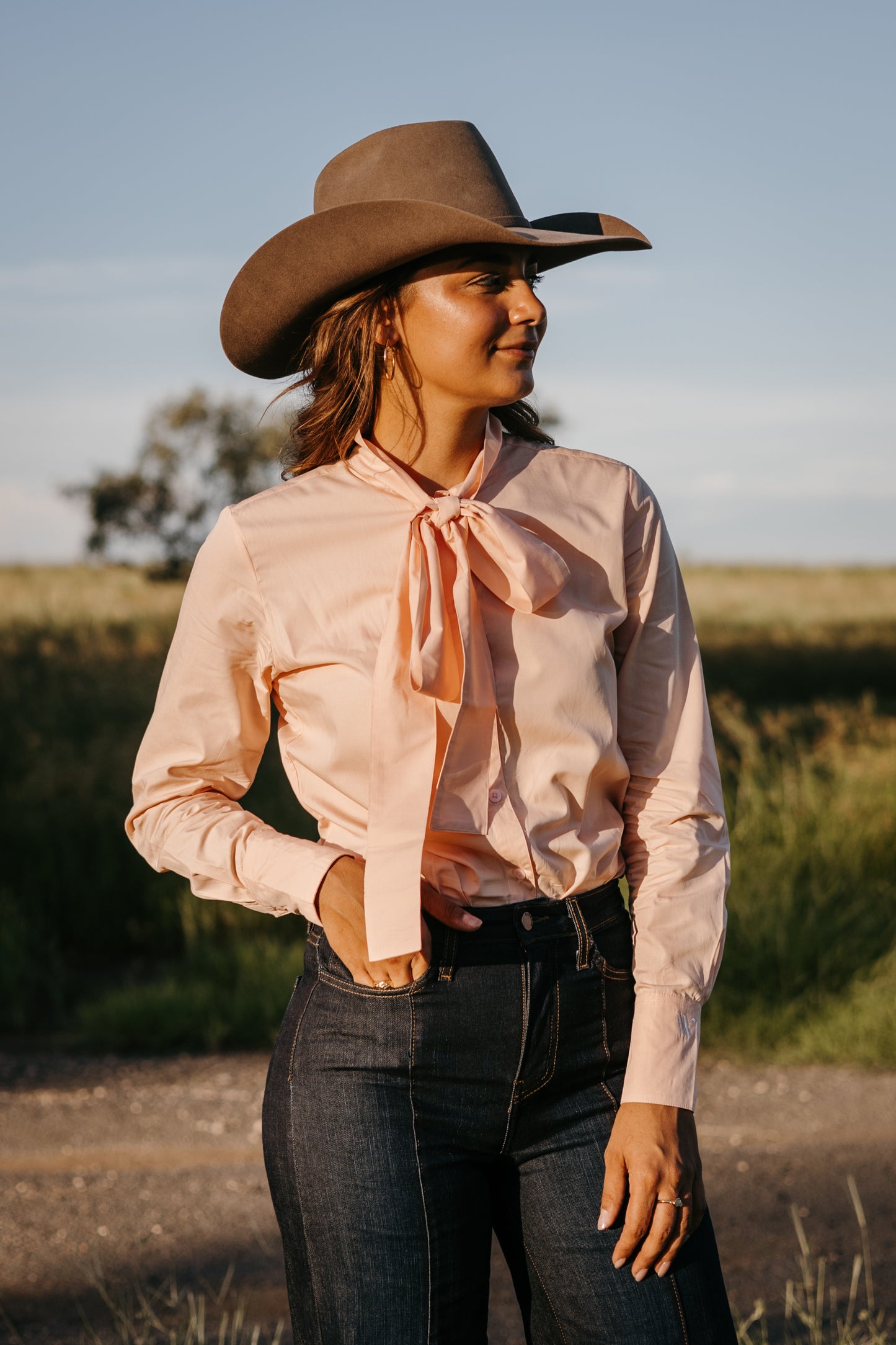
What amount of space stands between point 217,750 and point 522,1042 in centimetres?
56

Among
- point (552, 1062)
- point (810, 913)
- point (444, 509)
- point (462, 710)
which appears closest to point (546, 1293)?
point (552, 1062)

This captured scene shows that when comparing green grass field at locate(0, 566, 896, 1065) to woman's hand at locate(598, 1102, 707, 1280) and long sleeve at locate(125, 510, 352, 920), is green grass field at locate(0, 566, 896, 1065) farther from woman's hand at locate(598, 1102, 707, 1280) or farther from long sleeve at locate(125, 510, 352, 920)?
long sleeve at locate(125, 510, 352, 920)

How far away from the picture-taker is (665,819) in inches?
67.0

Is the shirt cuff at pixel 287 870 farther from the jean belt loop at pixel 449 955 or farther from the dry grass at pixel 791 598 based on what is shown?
the dry grass at pixel 791 598

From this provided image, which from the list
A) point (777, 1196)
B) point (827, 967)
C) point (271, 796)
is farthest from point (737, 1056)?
point (271, 796)

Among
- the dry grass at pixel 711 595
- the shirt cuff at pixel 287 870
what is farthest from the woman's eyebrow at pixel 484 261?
the dry grass at pixel 711 595

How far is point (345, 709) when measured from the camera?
1641mm

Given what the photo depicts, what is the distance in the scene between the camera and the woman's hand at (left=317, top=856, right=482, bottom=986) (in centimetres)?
156

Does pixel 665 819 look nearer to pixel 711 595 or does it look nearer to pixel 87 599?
pixel 87 599

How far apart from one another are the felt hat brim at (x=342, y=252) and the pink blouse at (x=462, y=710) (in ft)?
0.85

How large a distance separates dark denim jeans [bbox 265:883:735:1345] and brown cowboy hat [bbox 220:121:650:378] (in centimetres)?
87

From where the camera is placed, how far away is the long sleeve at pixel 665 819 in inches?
63.3

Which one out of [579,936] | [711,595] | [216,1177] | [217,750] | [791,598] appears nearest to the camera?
[579,936]

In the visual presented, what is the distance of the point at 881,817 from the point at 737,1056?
214 cm
